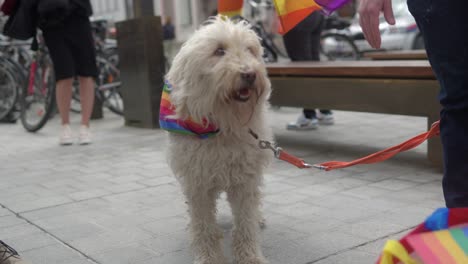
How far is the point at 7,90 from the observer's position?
8.45 metres

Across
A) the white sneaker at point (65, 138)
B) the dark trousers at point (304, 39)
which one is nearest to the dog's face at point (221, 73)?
the dark trousers at point (304, 39)

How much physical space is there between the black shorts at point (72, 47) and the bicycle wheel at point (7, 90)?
2.48 meters

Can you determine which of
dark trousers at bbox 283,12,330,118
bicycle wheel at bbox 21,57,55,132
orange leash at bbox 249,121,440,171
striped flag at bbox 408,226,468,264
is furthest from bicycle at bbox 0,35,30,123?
striped flag at bbox 408,226,468,264

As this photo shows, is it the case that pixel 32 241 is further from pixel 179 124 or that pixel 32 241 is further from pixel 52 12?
pixel 52 12

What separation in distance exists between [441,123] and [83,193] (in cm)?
305

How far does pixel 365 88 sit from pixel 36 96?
Answer: 4.69 metres

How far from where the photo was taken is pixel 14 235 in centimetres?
338

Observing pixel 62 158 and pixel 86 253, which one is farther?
pixel 62 158

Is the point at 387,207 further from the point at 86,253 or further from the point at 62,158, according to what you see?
the point at 62,158

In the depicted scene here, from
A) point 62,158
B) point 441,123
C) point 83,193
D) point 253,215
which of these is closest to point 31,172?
point 62,158

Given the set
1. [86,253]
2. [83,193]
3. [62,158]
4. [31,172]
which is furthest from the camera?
[62,158]

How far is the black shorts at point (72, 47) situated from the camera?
5988 mm

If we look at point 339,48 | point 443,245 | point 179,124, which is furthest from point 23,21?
point 339,48

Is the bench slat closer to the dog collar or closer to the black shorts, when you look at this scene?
the black shorts
